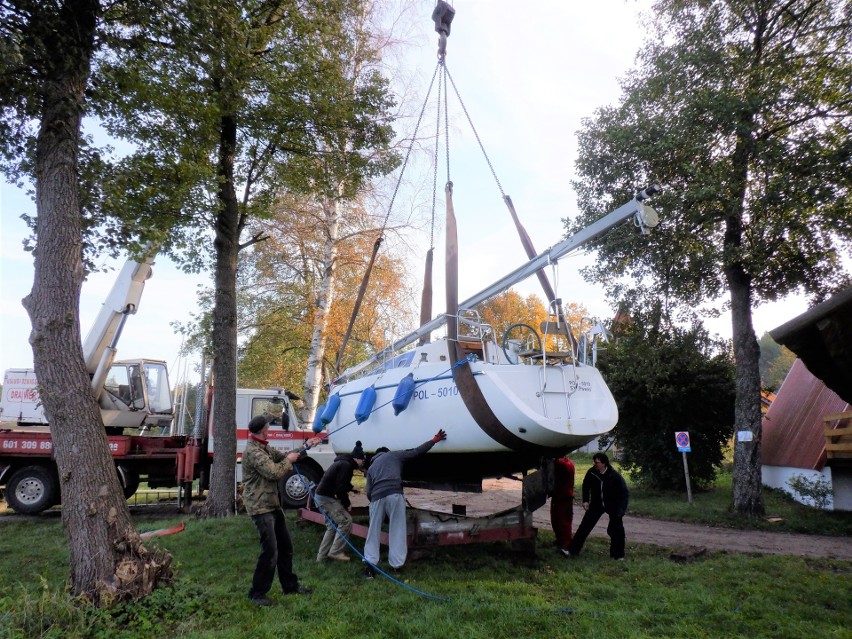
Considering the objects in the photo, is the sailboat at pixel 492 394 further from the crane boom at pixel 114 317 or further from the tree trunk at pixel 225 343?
the crane boom at pixel 114 317

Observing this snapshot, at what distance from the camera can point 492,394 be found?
670 centimetres

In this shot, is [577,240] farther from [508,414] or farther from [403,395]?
Answer: [403,395]

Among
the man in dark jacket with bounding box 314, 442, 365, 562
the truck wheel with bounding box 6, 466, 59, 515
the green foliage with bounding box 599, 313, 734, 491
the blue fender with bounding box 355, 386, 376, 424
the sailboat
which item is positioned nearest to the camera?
the sailboat

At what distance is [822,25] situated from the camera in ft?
39.7

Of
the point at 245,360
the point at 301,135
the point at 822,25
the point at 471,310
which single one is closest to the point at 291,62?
the point at 301,135

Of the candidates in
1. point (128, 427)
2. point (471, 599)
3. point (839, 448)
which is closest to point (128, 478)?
point (128, 427)

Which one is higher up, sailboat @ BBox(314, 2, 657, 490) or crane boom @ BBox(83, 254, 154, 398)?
crane boom @ BBox(83, 254, 154, 398)

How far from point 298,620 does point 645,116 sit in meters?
12.2

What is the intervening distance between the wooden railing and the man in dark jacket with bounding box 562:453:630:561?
6785 millimetres

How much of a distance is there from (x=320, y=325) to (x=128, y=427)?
5.54 m

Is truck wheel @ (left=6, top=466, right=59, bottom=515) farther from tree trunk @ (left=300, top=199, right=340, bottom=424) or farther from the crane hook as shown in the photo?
the crane hook

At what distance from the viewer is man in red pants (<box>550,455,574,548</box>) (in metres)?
8.36

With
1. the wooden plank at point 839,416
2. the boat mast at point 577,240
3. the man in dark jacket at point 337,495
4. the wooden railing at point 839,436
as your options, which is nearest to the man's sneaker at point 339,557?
the man in dark jacket at point 337,495

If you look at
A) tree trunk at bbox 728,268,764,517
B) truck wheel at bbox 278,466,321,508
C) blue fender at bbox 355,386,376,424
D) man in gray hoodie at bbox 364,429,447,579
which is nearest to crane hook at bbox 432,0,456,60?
blue fender at bbox 355,386,376,424
